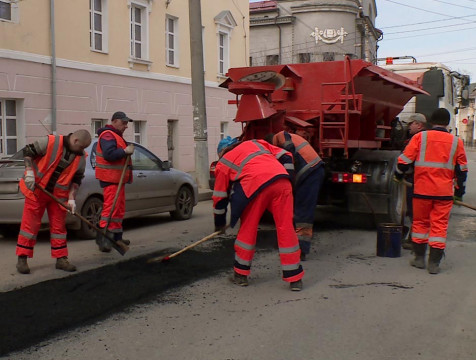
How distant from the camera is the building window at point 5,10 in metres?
12.9

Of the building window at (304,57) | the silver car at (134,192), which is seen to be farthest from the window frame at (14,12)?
the building window at (304,57)

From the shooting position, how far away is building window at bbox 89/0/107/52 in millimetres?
15469

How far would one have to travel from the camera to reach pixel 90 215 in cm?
817

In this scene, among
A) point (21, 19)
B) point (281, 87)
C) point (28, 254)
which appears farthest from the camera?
point (21, 19)

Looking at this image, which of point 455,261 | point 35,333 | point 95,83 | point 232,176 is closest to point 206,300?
point 232,176

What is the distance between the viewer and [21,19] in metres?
13.2

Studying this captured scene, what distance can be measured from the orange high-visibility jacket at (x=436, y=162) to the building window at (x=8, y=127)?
971 cm

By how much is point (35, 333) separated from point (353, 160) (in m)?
5.71

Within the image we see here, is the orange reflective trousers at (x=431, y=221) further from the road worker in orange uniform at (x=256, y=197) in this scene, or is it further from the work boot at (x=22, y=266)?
the work boot at (x=22, y=266)

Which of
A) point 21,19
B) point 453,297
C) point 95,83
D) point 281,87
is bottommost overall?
point 453,297

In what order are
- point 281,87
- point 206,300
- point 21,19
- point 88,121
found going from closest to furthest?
1. point 206,300
2. point 281,87
3. point 21,19
4. point 88,121

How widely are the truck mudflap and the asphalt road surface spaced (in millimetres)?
1641

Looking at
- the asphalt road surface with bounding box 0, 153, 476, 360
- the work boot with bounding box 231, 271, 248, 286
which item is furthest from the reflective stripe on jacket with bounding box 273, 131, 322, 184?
the work boot with bounding box 231, 271, 248, 286

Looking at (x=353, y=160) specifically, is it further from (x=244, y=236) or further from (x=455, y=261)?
(x=244, y=236)
